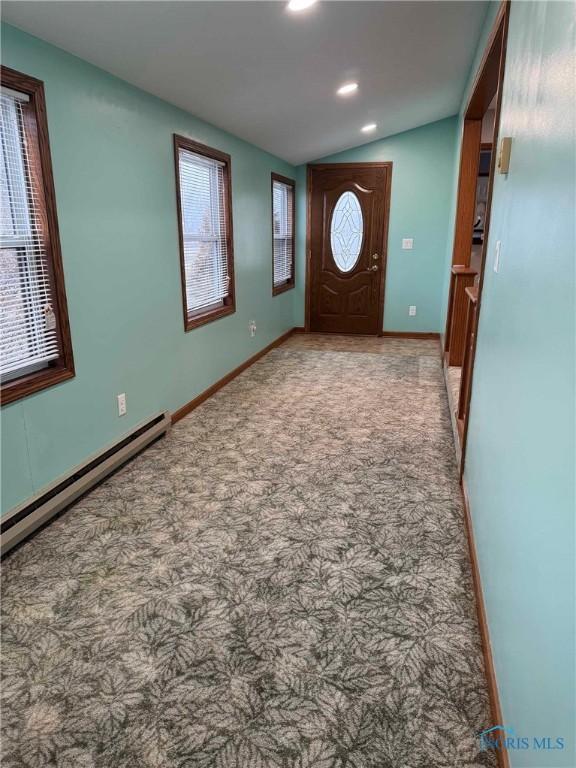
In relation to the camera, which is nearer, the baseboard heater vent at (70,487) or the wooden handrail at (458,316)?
the baseboard heater vent at (70,487)

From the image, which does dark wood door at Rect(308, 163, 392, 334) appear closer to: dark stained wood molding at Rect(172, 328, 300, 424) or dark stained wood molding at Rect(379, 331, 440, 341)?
dark stained wood molding at Rect(379, 331, 440, 341)

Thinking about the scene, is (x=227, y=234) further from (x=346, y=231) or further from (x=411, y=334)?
(x=411, y=334)

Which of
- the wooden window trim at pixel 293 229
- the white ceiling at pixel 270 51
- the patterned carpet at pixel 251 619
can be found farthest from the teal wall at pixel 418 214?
the patterned carpet at pixel 251 619

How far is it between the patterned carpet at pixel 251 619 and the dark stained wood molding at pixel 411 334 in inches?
143

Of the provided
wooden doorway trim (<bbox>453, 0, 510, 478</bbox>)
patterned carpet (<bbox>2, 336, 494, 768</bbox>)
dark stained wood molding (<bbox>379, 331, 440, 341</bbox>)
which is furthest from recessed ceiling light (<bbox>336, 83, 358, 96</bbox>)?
dark stained wood molding (<bbox>379, 331, 440, 341</bbox>)

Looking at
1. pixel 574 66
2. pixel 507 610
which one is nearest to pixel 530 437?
pixel 507 610

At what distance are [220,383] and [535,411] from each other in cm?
353

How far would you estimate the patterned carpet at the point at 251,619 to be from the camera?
1366mm

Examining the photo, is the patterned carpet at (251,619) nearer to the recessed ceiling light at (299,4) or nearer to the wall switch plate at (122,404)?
the wall switch plate at (122,404)

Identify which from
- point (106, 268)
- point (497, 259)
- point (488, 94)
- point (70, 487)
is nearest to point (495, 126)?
point (497, 259)

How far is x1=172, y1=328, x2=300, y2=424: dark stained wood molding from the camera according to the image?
3.78 meters

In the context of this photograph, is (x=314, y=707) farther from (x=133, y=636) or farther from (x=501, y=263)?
(x=501, y=263)

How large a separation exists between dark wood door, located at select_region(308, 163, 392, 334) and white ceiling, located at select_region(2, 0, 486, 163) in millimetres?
1617

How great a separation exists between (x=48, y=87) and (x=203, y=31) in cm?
78
